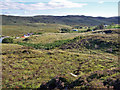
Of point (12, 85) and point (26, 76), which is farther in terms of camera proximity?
point (26, 76)

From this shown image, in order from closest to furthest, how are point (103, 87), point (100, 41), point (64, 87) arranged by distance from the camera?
point (103, 87) → point (64, 87) → point (100, 41)

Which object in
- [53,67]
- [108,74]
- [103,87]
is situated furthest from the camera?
[53,67]

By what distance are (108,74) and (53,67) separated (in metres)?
9.25

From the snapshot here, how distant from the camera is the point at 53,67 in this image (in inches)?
867

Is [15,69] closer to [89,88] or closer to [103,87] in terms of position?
[89,88]

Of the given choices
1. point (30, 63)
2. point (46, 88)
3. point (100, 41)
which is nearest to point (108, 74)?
point (46, 88)

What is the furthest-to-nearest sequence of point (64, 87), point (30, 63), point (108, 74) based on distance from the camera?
point (30, 63) < point (108, 74) < point (64, 87)

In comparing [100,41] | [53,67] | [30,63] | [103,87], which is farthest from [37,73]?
[100,41]

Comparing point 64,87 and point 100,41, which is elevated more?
point 100,41

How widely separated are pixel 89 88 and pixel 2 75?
12.1 metres

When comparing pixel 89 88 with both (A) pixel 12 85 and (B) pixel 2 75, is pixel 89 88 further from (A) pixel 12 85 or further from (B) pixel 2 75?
(B) pixel 2 75

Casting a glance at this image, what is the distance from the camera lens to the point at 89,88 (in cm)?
1312

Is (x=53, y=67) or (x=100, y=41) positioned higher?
(x=100, y=41)

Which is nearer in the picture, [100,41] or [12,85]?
[12,85]
